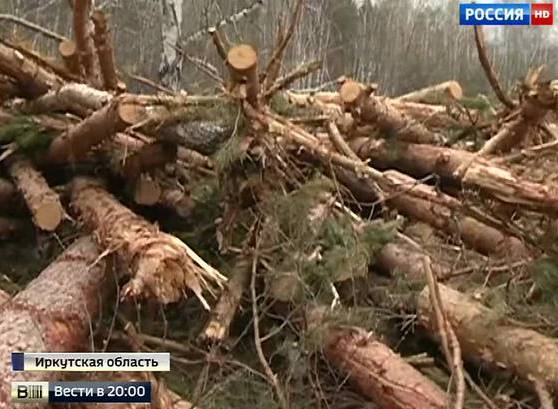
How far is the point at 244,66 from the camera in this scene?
274 cm

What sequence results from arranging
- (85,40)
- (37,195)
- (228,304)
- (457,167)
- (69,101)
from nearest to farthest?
1. (228,304)
2. (457,167)
3. (37,195)
4. (69,101)
5. (85,40)

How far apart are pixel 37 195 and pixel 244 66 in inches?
44.0

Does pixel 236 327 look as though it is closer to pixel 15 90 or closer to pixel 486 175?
pixel 486 175

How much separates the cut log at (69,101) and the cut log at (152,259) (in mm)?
518

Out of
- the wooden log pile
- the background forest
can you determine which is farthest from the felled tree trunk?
the wooden log pile

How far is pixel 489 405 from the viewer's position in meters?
2.23

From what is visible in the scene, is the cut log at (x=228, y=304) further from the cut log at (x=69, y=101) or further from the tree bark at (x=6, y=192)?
the tree bark at (x=6, y=192)

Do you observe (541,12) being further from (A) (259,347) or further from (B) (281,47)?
(A) (259,347)

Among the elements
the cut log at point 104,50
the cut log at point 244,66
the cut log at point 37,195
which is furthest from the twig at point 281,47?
the cut log at point 37,195

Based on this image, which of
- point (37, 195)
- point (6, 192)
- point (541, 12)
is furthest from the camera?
point (541, 12)

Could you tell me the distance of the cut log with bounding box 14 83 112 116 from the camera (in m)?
3.26

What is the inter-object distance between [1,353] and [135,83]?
2.43m

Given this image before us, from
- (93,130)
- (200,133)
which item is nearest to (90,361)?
(200,133)

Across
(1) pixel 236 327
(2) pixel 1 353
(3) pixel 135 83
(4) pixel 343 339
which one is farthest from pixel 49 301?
(3) pixel 135 83
